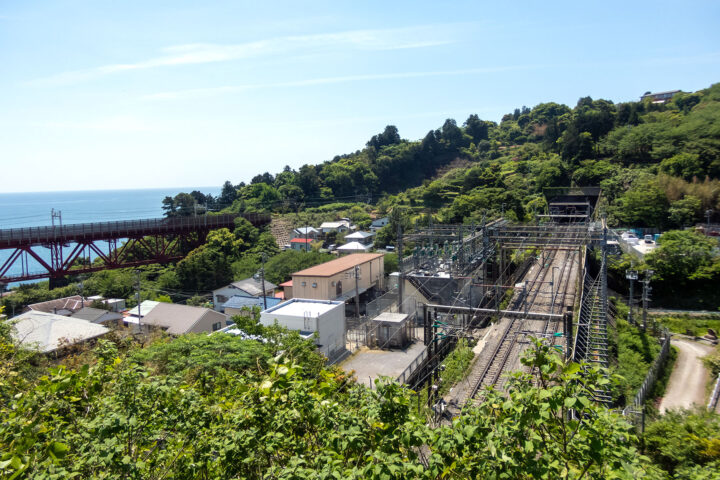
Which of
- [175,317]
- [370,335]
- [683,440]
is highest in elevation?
[683,440]

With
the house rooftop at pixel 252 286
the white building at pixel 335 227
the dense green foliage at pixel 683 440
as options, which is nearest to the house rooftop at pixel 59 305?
the house rooftop at pixel 252 286

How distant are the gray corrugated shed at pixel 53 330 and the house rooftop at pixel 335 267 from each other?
28.6ft

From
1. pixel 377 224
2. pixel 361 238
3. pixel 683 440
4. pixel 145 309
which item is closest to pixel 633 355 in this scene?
pixel 683 440

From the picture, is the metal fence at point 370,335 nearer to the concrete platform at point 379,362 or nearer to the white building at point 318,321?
the concrete platform at point 379,362

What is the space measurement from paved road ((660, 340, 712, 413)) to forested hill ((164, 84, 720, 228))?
10.1 m

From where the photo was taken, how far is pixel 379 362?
14438mm

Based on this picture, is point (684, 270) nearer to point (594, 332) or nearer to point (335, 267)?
point (594, 332)

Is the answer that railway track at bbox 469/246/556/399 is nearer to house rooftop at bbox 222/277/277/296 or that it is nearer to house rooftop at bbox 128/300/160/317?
house rooftop at bbox 222/277/277/296

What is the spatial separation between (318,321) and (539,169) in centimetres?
2569

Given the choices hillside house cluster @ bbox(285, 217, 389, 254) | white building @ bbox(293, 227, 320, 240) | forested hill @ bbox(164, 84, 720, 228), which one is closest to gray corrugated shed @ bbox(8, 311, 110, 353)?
hillside house cluster @ bbox(285, 217, 389, 254)

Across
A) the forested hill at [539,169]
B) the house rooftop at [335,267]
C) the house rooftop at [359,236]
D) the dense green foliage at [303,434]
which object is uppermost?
the forested hill at [539,169]

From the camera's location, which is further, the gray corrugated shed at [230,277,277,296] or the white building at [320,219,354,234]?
the white building at [320,219,354,234]

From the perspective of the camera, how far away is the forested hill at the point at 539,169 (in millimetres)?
23484

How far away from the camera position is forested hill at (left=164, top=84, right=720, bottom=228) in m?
23.5
